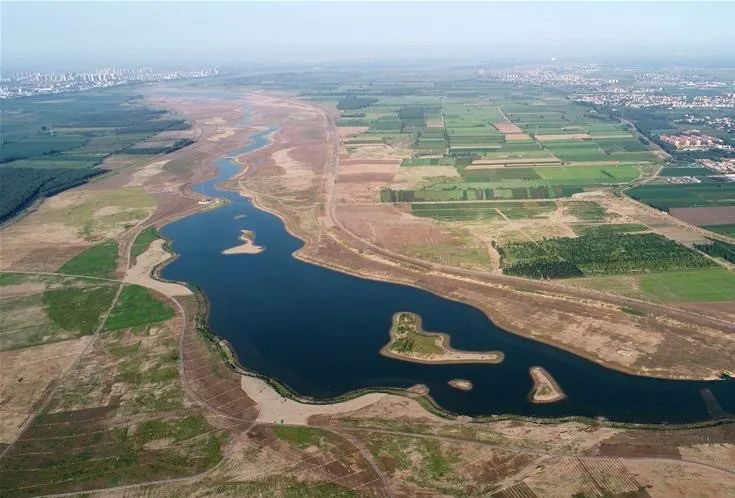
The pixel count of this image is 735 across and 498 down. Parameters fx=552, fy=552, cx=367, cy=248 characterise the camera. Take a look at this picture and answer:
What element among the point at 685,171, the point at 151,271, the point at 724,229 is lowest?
the point at 151,271

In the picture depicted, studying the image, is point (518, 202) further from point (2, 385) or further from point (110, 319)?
point (2, 385)

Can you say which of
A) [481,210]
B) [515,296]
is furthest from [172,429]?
[481,210]

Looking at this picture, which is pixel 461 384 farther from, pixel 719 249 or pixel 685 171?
pixel 685 171

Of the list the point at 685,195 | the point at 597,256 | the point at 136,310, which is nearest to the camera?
the point at 136,310

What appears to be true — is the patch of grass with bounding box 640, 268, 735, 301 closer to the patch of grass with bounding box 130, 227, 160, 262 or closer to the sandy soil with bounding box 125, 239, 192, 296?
the sandy soil with bounding box 125, 239, 192, 296

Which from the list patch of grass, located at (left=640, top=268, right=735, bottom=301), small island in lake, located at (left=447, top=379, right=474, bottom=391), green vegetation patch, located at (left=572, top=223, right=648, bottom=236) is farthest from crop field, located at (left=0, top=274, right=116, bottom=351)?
green vegetation patch, located at (left=572, top=223, right=648, bottom=236)

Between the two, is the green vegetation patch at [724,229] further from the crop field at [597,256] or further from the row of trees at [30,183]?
the row of trees at [30,183]

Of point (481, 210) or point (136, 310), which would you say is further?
point (481, 210)
